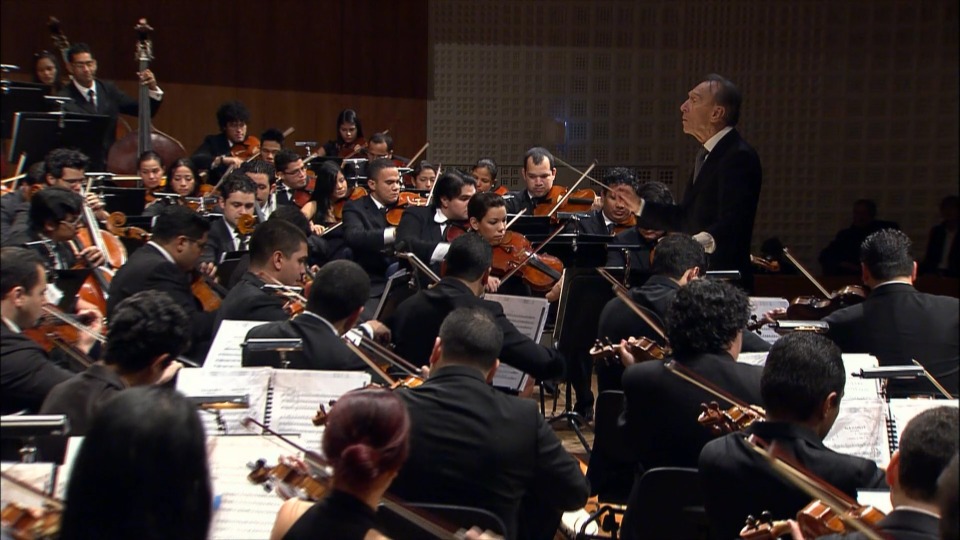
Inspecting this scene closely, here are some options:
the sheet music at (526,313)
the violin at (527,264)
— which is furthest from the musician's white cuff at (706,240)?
the violin at (527,264)

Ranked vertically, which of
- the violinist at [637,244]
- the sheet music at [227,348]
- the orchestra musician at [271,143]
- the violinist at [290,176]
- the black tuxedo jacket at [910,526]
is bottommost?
the black tuxedo jacket at [910,526]

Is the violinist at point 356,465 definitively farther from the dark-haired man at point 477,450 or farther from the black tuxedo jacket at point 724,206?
the black tuxedo jacket at point 724,206

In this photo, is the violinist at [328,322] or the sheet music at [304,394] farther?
the violinist at [328,322]

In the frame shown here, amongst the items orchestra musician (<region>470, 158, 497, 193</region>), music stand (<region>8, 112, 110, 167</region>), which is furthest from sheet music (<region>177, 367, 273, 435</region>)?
orchestra musician (<region>470, 158, 497, 193</region>)

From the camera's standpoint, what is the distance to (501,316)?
14.7 ft

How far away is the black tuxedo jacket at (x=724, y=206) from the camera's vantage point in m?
4.95

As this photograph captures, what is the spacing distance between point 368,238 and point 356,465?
4.55 m

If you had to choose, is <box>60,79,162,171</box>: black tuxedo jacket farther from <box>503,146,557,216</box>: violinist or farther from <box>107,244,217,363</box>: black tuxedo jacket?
<box>107,244,217,363</box>: black tuxedo jacket

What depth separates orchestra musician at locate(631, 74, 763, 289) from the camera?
4953mm

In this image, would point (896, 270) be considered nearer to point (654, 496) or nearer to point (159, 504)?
point (654, 496)

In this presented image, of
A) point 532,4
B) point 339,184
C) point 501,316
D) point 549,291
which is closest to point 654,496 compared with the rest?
point 501,316

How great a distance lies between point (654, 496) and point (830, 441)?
0.54 m

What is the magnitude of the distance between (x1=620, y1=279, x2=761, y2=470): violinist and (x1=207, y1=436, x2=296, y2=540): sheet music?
3.94 ft

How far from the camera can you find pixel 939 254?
9.58 m
